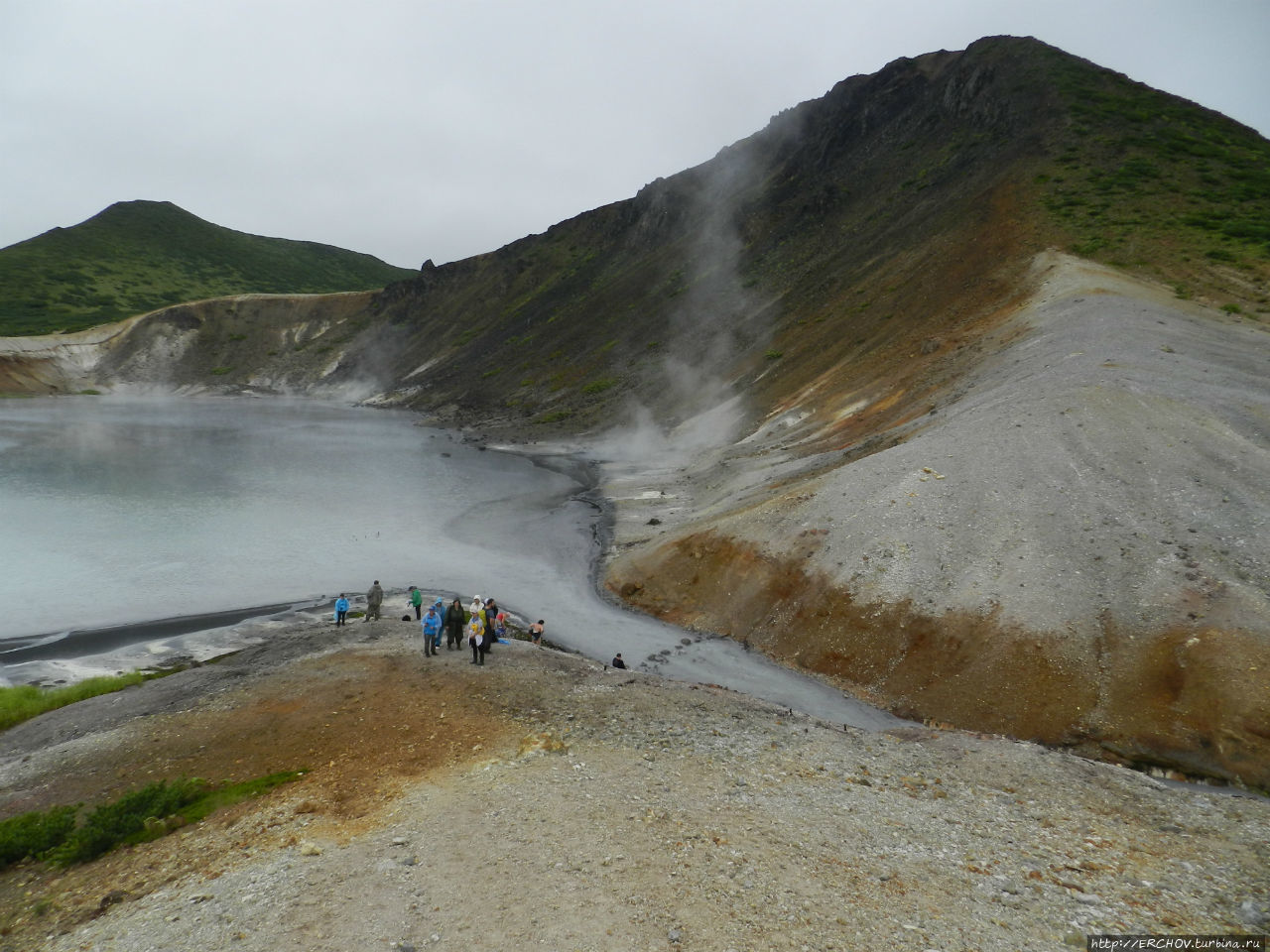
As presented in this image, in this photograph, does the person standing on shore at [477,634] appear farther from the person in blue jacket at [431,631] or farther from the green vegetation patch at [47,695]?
the green vegetation patch at [47,695]

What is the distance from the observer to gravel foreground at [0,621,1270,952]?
8.84 m

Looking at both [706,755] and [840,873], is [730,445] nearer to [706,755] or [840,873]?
[706,755]

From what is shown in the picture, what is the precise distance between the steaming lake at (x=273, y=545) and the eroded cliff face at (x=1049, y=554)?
7.37 ft

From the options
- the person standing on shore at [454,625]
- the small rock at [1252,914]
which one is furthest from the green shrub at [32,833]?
the small rock at [1252,914]

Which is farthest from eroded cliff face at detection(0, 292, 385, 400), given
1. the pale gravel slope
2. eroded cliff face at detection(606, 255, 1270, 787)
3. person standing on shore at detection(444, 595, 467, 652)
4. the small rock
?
the small rock

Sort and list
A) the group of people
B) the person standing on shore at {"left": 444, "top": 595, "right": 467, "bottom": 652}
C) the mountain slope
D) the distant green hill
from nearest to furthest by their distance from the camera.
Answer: the mountain slope → the group of people → the person standing on shore at {"left": 444, "top": 595, "right": 467, "bottom": 652} → the distant green hill

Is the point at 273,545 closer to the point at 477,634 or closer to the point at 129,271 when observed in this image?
the point at 477,634

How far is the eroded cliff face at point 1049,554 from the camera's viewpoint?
1653 cm

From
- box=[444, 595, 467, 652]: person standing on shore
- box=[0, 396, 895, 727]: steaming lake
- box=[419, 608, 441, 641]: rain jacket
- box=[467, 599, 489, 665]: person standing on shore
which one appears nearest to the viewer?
box=[467, 599, 489, 665]: person standing on shore

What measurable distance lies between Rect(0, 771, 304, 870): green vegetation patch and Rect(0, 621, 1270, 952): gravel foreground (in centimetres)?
34

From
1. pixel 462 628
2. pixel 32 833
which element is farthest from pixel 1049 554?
pixel 32 833

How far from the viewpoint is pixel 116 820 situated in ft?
36.7

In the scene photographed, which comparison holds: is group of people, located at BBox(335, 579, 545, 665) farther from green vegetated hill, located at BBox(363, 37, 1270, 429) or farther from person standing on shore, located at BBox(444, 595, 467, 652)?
green vegetated hill, located at BBox(363, 37, 1270, 429)

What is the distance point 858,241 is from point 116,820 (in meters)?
75.7
